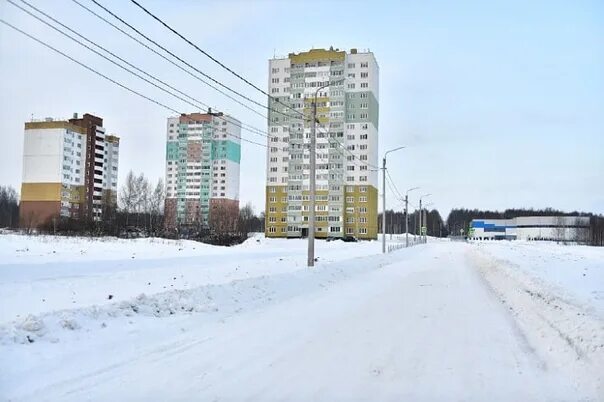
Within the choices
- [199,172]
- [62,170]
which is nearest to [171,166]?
[199,172]

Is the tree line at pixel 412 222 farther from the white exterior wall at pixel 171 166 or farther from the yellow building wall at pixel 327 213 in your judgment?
the white exterior wall at pixel 171 166

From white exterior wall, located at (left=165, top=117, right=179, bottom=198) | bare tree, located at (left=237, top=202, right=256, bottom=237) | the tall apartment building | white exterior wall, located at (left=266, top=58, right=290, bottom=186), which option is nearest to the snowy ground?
the tall apartment building

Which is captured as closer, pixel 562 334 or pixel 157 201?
pixel 562 334

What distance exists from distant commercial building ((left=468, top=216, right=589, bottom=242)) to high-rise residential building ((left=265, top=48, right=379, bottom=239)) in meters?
50.2

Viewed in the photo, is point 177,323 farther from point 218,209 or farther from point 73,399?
point 218,209

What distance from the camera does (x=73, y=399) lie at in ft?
16.4

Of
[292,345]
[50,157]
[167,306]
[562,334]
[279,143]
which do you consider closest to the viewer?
[292,345]

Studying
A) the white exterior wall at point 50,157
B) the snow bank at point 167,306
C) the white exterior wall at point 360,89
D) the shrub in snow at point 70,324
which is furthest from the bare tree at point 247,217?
the shrub in snow at point 70,324

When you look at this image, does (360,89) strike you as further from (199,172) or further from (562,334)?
(562,334)

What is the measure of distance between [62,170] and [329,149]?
1901 inches

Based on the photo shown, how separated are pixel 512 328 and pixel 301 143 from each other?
3568 inches

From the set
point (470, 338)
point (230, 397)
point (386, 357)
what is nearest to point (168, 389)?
point (230, 397)

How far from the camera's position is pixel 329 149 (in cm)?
9988

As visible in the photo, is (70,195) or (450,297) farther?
(70,195)
